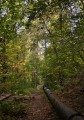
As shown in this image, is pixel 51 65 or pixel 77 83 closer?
pixel 77 83

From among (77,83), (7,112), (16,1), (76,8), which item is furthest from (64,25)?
(7,112)

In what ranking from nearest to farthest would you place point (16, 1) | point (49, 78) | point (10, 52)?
point (16, 1) → point (10, 52) → point (49, 78)

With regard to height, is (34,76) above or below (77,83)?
below

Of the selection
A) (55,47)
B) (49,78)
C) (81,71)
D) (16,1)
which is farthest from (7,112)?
(49,78)

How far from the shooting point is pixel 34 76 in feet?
146

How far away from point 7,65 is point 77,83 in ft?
17.0

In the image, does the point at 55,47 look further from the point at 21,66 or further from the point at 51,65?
the point at 21,66

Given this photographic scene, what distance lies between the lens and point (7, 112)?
9688 millimetres

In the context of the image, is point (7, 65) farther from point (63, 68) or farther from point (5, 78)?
point (63, 68)

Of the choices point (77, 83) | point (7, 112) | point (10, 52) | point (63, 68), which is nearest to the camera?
point (7, 112)

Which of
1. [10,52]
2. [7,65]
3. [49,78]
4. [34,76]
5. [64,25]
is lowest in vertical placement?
[34,76]

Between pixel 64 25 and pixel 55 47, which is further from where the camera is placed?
pixel 55 47

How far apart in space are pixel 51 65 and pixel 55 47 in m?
2.71

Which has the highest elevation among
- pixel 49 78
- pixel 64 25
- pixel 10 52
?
pixel 64 25
